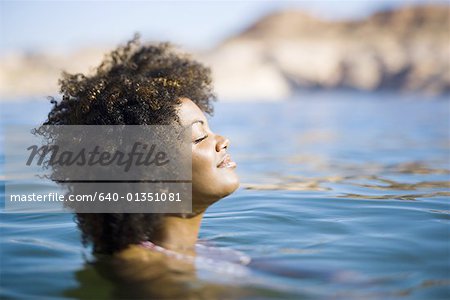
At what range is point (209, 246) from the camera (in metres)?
3.18

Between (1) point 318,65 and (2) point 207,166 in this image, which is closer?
(2) point 207,166

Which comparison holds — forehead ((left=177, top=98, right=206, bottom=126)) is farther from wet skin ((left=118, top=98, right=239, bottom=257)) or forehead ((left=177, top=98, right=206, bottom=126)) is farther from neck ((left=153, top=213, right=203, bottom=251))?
neck ((left=153, top=213, right=203, bottom=251))

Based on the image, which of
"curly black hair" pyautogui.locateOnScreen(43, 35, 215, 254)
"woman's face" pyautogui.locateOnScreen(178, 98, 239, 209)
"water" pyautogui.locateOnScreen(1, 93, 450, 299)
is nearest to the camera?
"water" pyautogui.locateOnScreen(1, 93, 450, 299)

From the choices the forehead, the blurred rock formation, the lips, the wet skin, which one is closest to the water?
the wet skin

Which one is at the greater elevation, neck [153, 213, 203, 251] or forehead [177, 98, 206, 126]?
forehead [177, 98, 206, 126]

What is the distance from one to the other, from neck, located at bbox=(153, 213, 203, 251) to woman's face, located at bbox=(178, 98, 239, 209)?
0.33ft

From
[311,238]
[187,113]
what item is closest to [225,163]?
[187,113]

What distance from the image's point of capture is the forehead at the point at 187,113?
2889 millimetres

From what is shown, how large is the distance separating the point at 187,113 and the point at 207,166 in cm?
28

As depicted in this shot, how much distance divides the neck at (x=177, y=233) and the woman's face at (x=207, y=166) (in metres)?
0.10

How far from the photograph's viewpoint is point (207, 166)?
112 inches

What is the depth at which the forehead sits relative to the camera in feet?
9.48

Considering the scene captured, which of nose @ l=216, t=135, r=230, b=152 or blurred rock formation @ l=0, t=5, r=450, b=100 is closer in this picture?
nose @ l=216, t=135, r=230, b=152

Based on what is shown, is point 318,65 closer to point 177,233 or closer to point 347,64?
point 347,64
